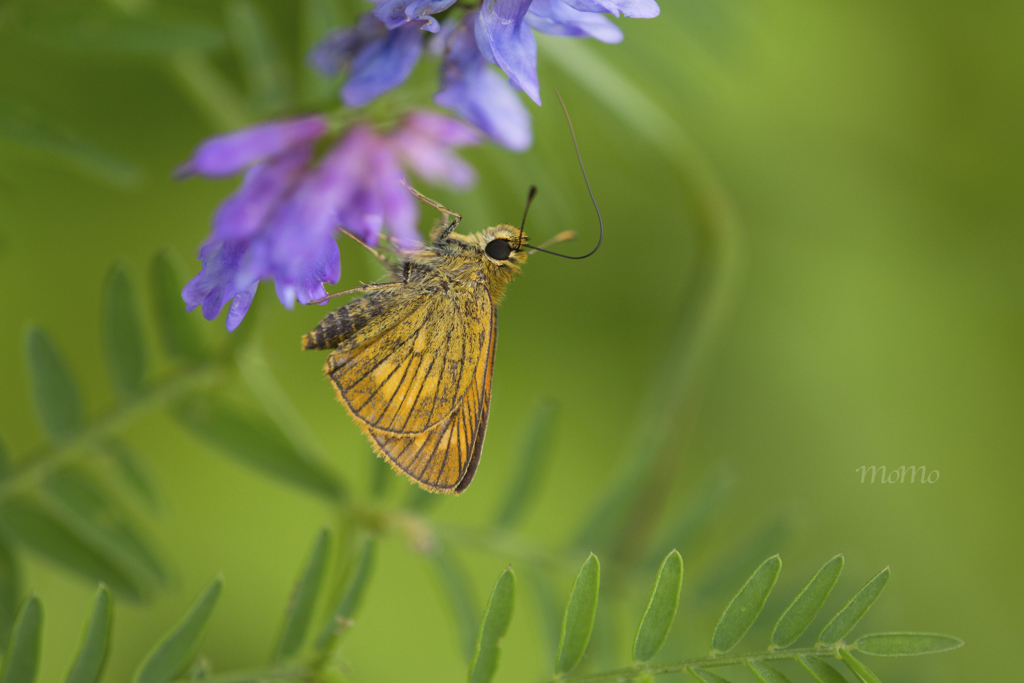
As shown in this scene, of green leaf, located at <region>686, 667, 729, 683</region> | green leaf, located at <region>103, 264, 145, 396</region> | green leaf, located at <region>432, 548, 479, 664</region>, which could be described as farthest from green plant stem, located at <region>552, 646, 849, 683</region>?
green leaf, located at <region>103, 264, 145, 396</region>

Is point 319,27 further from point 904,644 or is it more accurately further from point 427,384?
point 904,644

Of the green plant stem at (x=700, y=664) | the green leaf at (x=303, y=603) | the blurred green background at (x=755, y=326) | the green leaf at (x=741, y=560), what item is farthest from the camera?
the blurred green background at (x=755, y=326)

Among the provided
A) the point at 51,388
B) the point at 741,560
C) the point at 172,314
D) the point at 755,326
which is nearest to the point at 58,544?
the point at 51,388

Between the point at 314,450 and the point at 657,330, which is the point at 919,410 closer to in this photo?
the point at 657,330

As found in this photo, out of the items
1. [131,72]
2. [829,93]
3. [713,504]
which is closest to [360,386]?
[713,504]

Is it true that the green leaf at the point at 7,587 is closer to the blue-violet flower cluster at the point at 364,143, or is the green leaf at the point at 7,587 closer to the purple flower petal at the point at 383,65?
the blue-violet flower cluster at the point at 364,143

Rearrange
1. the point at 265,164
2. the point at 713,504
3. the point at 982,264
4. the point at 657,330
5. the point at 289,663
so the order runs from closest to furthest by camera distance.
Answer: the point at 265,164 < the point at 289,663 < the point at 713,504 < the point at 657,330 < the point at 982,264

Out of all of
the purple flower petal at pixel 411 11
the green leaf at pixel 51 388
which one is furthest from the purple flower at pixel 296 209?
the green leaf at pixel 51 388

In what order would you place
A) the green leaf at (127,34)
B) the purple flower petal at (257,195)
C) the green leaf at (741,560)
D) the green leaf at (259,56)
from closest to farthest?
the purple flower petal at (257,195)
the green leaf at (127,34)
the green leaf at (259,56)
the green leaf at (741,560)
